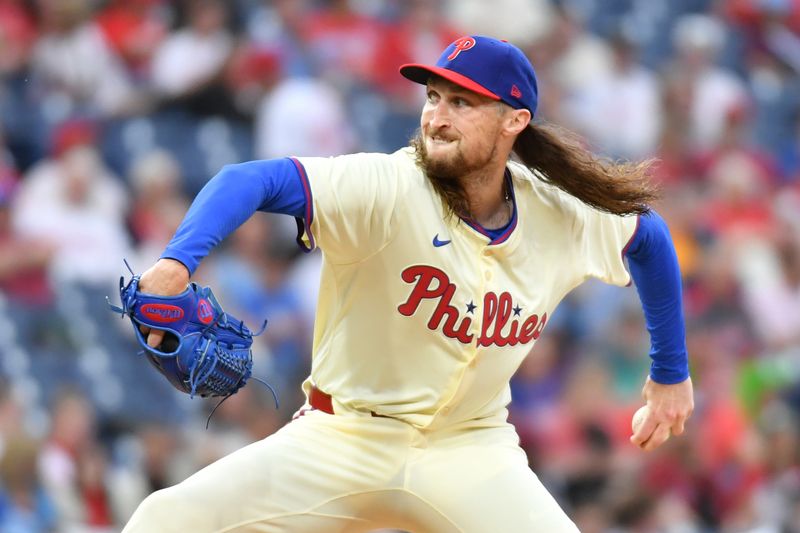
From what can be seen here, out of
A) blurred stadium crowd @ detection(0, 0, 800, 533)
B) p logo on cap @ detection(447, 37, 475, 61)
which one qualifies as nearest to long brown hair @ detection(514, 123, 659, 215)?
p logo on cap @ detection(447, 37, 475, 61)

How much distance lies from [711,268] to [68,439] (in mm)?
4446

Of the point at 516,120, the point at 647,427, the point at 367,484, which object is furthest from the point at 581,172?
the point at 367,484

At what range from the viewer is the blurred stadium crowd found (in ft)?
23.9

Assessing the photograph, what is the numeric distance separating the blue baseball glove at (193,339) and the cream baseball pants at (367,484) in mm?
339

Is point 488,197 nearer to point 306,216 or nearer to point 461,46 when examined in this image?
point 461,46

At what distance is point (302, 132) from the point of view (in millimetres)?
8516

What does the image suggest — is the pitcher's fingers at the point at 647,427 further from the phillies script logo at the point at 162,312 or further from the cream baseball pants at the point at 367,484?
the phillies script logo at the point at 162,312

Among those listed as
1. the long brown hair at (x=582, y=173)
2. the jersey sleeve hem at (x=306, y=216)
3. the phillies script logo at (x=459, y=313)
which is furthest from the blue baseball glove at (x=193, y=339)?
the long brown hair at (x=582, y=173)

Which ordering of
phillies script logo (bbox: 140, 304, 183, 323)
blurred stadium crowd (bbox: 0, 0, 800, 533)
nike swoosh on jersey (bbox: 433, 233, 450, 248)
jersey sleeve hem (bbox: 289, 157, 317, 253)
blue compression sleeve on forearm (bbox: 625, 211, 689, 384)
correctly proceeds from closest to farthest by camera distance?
phillies script logo (bbox: 140, 304, 183, 323) → jersey sleeve hem (bbox: 289, 157, 317, 253) → nike swoosh on jersey (bbox: 433, 233, 450, 248) → blue compression sleeve on forearm (bbox: 625, 211, 689, 384) → blurred stadium crowd (bbox: 0, 0, 800, 533)

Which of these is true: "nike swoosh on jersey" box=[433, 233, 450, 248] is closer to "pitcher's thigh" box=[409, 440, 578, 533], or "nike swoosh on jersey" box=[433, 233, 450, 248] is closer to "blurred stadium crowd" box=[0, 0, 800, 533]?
"pitcher's thigh" box=[409, 440, 578, 533]

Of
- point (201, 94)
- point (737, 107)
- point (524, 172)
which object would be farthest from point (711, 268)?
point (524, 172)

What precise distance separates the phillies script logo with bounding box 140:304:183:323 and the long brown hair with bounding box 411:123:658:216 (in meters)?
1.07

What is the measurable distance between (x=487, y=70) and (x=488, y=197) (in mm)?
410

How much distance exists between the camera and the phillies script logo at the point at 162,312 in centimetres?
335
